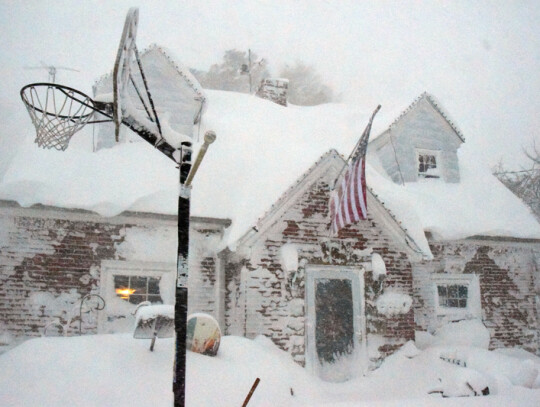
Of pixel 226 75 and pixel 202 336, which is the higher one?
pixel 226 75

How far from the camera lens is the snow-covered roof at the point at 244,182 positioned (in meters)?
8.06

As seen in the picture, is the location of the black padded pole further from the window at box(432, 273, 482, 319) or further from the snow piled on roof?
the window at box(432, 273, 482, 319)

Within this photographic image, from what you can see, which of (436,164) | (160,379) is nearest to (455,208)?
(436,164)

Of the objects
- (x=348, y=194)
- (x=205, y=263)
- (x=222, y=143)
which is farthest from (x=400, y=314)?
(x=222, y=143)

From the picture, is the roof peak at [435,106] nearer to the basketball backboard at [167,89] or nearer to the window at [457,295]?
the window at [457,295]

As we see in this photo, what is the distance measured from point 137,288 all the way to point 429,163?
8426 mm

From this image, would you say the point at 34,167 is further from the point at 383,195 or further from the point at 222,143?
the point at 383,195

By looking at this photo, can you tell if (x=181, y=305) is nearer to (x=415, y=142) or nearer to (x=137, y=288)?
(x=137, y=288)

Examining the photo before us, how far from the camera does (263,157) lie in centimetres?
1008

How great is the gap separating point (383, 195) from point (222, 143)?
13.1 feet

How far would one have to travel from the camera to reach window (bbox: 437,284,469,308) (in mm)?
10359

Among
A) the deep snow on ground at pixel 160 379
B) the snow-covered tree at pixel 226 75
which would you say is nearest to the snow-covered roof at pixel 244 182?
the deep snow on ground at pixel 160 379

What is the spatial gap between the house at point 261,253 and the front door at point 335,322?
0.09 feet

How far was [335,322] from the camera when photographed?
28.1 feet
